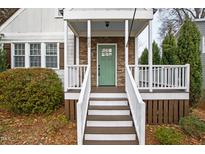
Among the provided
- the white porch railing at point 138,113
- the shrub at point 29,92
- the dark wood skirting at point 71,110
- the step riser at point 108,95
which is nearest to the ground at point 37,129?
the dark wood skirting at point 71,110

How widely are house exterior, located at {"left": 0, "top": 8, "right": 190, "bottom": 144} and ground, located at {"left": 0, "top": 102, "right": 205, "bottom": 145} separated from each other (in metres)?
0.49

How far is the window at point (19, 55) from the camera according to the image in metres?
13.1

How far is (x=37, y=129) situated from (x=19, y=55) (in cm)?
544

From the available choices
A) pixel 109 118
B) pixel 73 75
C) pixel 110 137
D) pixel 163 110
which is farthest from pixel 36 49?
pixel 110 137

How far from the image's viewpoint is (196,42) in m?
10.9

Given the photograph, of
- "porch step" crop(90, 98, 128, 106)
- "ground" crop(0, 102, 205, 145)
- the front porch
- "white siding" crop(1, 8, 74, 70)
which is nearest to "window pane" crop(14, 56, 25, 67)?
"white siding" crop(1, 8, 74, 70)

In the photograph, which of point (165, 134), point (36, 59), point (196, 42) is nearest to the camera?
point (165, 134)

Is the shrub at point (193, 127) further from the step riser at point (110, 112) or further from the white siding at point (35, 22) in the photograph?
the white siding at point (35, 22)

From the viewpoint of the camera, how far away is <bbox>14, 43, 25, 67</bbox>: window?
13.1m

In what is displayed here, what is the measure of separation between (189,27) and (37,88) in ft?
19.6

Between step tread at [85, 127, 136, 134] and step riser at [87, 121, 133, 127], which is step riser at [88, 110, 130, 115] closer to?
step riser at [87, 121, 133, 127]

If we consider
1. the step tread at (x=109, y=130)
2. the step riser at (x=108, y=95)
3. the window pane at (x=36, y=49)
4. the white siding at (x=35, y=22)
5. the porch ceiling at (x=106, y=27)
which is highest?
the white siding at (x=35, y=22)
